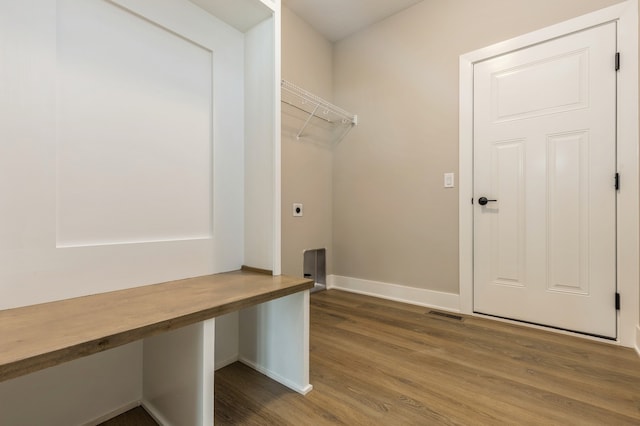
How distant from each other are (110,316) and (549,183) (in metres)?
2.40

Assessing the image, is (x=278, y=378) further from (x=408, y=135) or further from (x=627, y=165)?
(x=627, y=165)

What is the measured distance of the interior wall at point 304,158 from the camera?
8.02 ft

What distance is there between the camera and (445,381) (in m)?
1.27

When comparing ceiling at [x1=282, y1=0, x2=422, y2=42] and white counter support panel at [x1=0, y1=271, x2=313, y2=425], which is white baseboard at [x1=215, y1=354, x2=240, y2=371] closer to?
white counter support panel at [x1=0, y1=271, x2=313, y2=425]

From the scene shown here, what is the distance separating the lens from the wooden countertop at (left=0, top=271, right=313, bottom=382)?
0.60 m

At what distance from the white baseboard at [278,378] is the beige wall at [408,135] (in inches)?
58.5

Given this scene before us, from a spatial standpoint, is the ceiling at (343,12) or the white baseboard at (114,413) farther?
the ceiling at (343,12)

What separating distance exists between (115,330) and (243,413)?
0.64 m

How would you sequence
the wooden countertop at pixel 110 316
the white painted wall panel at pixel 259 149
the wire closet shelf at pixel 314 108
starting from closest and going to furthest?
the wooden countertop at pixel 110 316 → the white painted wall panel at pixel 259 149 → the wire closet shelf at pixel 314 108

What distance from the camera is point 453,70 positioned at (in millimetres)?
2225

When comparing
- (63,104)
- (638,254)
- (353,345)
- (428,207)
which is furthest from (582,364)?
(63,104)

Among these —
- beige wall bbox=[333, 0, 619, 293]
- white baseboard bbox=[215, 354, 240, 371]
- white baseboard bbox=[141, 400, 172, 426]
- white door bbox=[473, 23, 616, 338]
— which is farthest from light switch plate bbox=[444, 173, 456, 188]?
white baseboard bbox=[141, 400, 172, 426]

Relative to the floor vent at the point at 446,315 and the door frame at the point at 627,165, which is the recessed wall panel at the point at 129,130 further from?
the door frame at the point at 627,165

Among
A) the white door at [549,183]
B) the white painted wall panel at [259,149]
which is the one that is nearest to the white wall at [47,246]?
the white painted wall panel at [259,149]
